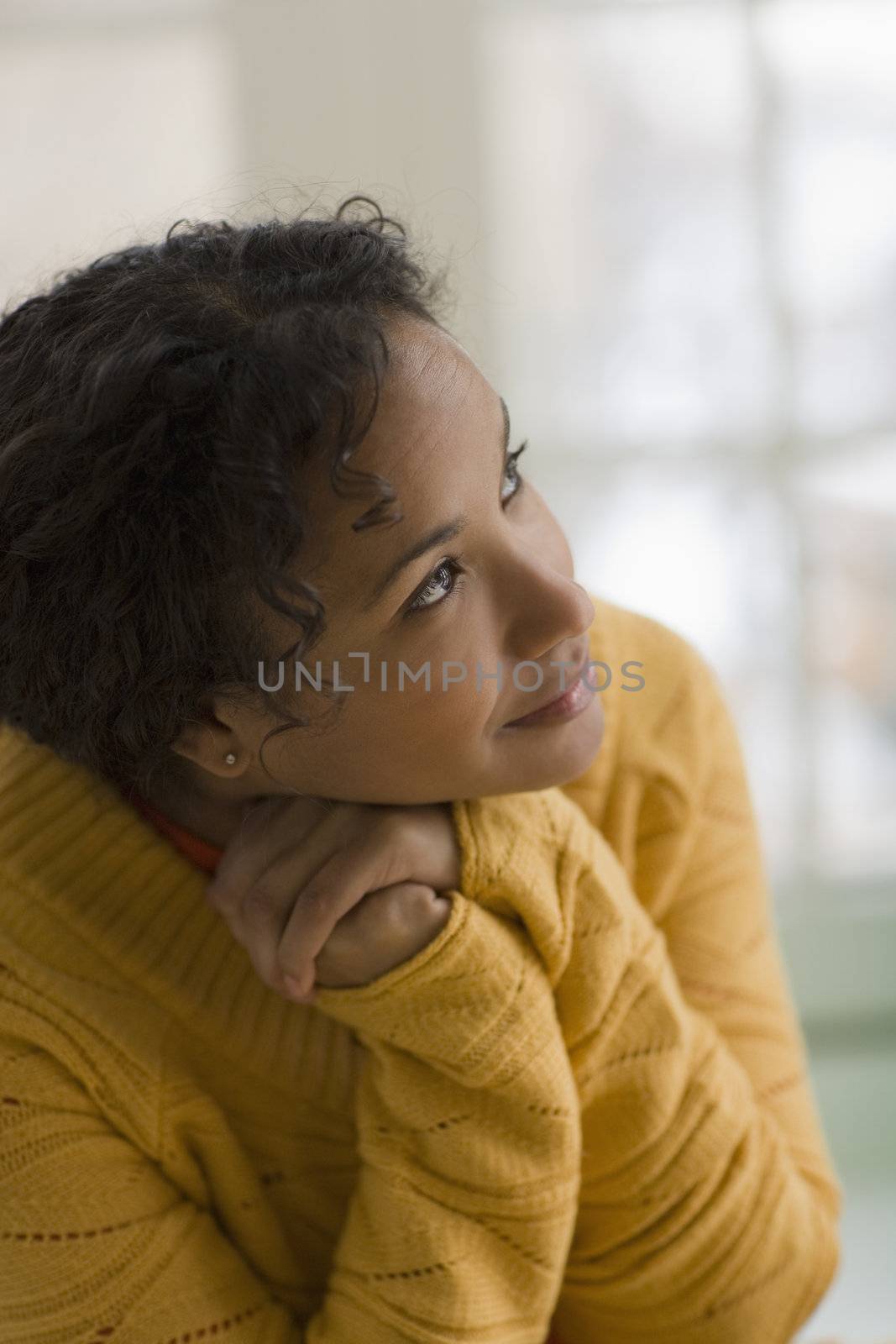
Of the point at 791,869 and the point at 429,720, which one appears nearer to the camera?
the point at 429,720

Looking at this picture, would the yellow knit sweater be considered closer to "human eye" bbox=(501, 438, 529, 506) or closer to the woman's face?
the woman's face

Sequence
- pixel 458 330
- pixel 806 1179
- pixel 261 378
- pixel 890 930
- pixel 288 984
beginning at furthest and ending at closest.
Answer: pixel 890 930 → pixel 458 330 → pixel 806 1179 → pixel 288 984 → pixel 261 378

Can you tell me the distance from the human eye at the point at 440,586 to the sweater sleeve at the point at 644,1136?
0.65 ft

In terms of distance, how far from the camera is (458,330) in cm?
165

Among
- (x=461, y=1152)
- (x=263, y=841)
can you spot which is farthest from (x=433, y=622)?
(x=461, y=1152)

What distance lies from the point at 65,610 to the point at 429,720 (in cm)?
25

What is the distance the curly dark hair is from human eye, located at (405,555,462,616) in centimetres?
6

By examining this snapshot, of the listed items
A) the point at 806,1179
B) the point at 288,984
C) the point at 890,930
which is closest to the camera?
the point at 288,984

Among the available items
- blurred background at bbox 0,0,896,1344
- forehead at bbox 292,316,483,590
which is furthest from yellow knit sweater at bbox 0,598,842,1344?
blurred background at bbox 0,0,896,1344

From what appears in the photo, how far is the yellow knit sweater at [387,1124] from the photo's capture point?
0.92 metres

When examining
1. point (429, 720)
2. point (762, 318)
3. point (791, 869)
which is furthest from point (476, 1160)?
point (762, 318)

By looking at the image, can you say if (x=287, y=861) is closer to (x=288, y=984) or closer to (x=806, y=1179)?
(x=288, y=984)

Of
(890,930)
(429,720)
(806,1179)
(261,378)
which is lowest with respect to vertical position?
(890,930)

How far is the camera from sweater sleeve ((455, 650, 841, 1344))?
3.22 ft
